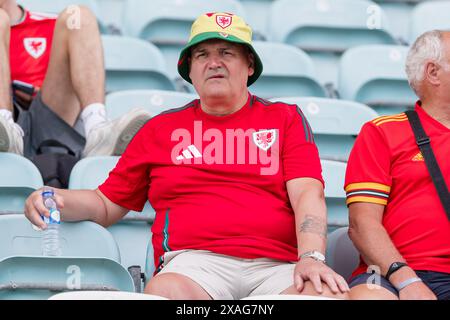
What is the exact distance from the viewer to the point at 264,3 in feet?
17.1

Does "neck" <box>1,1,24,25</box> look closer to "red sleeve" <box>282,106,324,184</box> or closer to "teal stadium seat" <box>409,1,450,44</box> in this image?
"red sleeve" <box>282,106,324,184</box>

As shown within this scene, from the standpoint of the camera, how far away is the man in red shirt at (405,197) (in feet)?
8.74

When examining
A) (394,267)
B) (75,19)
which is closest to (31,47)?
(75,19)

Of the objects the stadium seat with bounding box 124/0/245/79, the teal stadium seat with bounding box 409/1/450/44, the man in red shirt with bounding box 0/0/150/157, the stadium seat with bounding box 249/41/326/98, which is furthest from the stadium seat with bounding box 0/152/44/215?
the teal stadium seat with bounding box 409/1/450/44

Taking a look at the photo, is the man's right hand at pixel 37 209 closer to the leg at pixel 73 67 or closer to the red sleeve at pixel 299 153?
the red sleeve at pixel 299 153

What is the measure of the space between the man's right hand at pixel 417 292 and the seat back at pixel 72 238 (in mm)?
793

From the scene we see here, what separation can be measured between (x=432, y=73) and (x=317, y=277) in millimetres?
867

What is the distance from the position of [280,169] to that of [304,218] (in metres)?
0.21

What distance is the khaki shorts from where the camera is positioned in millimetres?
2572

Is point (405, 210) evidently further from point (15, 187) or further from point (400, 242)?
point (15, 187)

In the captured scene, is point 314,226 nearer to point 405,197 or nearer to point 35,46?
point 405,197

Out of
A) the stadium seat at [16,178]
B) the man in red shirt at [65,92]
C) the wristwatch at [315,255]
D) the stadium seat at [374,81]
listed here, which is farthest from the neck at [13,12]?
the wristwatch at [315,255]

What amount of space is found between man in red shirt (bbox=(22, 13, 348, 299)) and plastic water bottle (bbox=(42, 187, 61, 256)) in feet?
0.09
